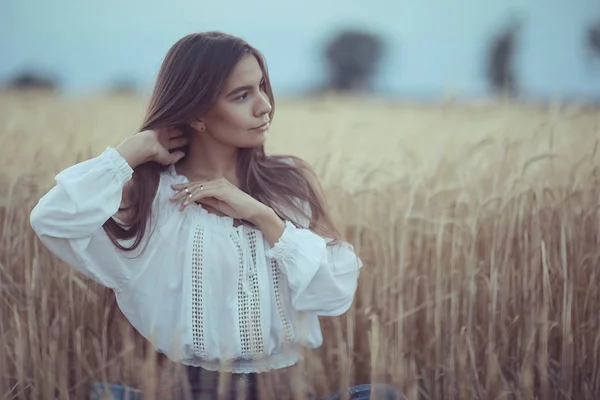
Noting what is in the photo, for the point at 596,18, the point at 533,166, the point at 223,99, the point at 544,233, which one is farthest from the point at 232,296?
the point at 596,18

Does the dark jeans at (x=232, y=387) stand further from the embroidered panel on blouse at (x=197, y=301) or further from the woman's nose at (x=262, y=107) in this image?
the woman's nose at (x=262, y=107)

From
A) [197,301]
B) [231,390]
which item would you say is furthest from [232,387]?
[197,301]

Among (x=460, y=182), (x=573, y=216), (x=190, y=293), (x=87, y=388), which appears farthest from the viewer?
(x=460, y=182)

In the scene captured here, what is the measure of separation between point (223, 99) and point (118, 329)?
1.76 ft

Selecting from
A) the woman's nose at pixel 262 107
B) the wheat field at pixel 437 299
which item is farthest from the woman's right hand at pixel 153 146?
the wheat field at pixel 437 299

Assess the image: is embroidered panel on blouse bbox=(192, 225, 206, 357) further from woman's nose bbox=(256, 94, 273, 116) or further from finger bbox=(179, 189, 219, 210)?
woman's nose bbox=(256, 94, 273, 116)

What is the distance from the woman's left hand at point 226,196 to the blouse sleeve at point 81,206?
0.10 m

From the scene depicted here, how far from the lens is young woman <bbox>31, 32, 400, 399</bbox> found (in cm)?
117

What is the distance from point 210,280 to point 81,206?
0.23 meters

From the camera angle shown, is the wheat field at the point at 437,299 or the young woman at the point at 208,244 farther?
the wheat field at the point at 437,299

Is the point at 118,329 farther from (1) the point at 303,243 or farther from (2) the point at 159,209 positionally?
(1) the point at 303,243

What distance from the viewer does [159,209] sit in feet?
3.98

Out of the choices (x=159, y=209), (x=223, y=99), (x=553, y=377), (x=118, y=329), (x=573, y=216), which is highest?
(x=223, y=99)

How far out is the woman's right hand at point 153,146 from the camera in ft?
3.78
